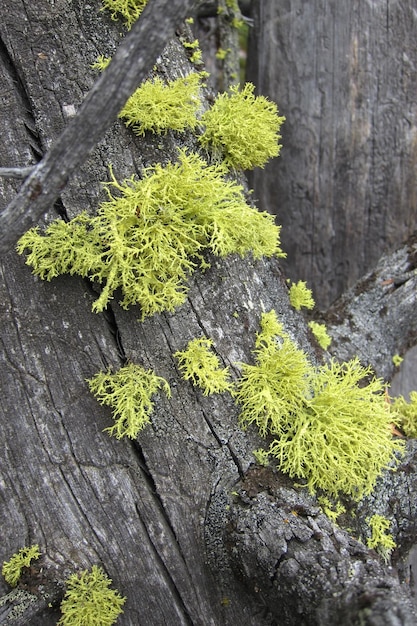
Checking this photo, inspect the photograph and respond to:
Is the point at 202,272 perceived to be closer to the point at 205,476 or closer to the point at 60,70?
the point at 205,476

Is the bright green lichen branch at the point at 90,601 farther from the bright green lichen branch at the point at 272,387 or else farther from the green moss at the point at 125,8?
the green moss at the point at 125,8

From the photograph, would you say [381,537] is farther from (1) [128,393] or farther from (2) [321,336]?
(1) [128,393]

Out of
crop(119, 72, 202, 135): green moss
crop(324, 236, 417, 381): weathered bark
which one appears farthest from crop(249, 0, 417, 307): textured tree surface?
crop(119, 72, 202, 135): green moss

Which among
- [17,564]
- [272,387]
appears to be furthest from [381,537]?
[17,564]

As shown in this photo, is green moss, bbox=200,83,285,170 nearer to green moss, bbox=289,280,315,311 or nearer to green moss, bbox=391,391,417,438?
green moss, bbox=289,280,315,311

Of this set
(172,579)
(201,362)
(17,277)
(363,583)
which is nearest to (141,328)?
(201,362)

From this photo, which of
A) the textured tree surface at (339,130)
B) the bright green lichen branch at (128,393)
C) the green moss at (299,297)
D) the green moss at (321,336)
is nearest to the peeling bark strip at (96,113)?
the bright green lichen branch at (128,393)
